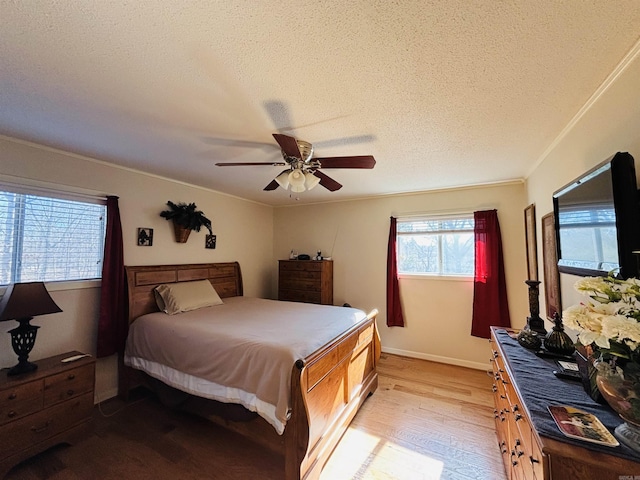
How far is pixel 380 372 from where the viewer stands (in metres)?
3.40

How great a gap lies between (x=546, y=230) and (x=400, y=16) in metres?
2.31

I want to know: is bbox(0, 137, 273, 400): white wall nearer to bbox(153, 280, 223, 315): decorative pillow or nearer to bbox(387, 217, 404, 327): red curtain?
bbox(153, 280, 223, 315): decorative pillow

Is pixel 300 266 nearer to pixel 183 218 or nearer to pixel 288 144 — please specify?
pixel 183 218

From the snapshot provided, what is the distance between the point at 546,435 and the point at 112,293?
3.45 meters

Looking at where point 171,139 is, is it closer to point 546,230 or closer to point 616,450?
point 616,450

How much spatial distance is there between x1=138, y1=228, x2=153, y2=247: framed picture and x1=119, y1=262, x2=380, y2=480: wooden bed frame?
284mm

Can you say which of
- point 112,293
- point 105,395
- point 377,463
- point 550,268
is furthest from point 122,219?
point 550,268

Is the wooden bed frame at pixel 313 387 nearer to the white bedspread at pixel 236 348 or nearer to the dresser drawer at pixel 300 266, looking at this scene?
the white bedspread at pixel 236 348

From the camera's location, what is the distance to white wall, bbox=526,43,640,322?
1.21 m

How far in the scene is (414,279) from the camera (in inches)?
152

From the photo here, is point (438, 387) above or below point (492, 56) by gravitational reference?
below

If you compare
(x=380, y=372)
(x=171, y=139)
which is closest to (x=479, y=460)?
(x=380, y=372)

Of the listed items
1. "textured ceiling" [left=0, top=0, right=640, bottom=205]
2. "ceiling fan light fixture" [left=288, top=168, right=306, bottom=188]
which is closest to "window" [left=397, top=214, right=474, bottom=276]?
"textured ceiling" [left=0, top=0, right=640, bottom=205]

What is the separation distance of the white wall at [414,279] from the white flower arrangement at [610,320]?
2.84 meters
